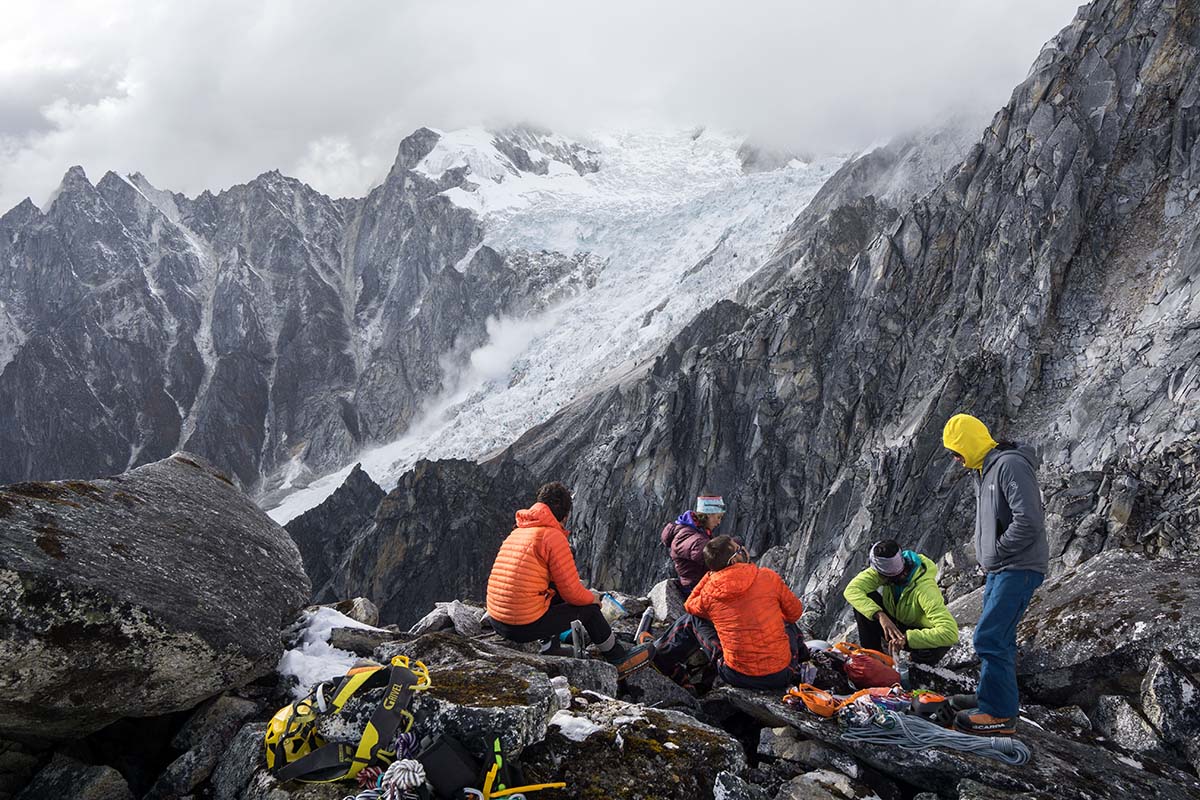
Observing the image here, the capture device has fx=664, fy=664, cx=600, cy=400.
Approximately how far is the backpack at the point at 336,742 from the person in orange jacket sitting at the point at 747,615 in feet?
9.33

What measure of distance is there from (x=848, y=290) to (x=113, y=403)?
16152 centimetres

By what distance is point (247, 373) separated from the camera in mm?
149375

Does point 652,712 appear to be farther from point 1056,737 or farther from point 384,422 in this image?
point 384,422

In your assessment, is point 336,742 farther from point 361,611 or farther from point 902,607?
point 902,607

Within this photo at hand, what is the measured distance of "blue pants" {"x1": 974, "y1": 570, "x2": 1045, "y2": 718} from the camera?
5531mm

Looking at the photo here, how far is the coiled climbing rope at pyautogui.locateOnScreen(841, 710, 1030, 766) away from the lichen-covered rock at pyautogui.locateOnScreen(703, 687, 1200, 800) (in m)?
0.05

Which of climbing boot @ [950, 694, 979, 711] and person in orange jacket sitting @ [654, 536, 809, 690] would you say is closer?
climbing boot @ [950, 694, 979, 711]

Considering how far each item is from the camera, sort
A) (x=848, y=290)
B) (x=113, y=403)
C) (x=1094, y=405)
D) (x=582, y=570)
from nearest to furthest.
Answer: (x=1094, y=405) → (x=848, y=290) → (x=582, y=570) → (x=113, y=403)

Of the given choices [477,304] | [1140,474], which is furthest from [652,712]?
[477,304]

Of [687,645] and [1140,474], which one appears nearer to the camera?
[687,645]

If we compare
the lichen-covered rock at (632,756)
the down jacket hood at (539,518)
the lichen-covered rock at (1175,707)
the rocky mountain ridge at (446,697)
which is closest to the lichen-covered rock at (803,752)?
the rocky mountain ridge at (446,697)

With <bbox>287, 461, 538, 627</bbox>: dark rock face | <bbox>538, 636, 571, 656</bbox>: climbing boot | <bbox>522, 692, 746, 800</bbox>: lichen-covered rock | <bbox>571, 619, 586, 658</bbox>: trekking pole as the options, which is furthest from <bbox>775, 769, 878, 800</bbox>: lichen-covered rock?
<bbox>287, 461, 538, 627</bbox>: dark rock face

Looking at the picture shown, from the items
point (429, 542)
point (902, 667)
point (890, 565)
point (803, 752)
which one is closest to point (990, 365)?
point (890, 565)

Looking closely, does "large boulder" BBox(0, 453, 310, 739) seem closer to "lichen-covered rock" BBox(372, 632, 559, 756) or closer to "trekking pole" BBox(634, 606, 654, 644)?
"lichen-covered rock" BBox(372, 632, 559, 756)
